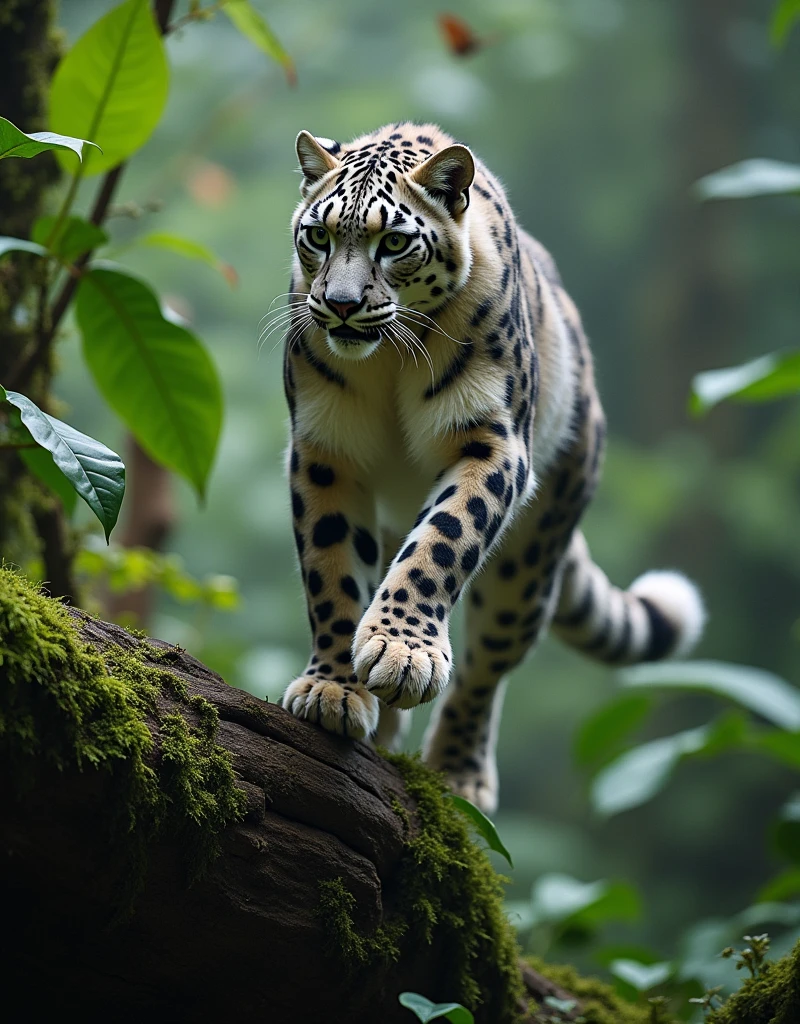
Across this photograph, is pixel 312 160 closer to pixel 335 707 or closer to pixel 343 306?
pixel 343 306

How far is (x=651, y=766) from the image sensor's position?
16.9 feet

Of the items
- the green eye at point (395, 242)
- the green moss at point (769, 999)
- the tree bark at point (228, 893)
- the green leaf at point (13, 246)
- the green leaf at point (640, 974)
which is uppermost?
the green leaf at point (13, 246)

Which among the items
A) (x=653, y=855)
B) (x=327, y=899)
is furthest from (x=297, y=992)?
(x=653, y=855)

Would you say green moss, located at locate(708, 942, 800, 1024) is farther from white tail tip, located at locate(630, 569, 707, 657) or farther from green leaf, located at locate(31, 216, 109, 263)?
green leaf, located at locate(31, 216, 109, 263)

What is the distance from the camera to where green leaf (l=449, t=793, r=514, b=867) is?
9.89 feet

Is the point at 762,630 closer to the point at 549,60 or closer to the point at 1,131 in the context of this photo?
the point at 549,60

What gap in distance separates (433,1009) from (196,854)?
0.76m

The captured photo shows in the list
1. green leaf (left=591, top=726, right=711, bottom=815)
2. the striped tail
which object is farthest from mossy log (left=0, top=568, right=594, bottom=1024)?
the striped tail

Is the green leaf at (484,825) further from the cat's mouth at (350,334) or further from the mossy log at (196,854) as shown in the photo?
the cat's mouth at (350,334)

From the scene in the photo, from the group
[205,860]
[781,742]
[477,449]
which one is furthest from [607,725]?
[205,860]

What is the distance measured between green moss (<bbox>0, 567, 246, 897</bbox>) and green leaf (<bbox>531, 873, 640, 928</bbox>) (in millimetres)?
2498

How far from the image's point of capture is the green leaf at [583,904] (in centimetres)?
470

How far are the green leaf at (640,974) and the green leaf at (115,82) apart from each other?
3507 millimetres

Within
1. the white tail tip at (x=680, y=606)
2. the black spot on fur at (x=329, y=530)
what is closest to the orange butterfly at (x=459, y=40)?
the white tail tip at (x=680, y=606)
